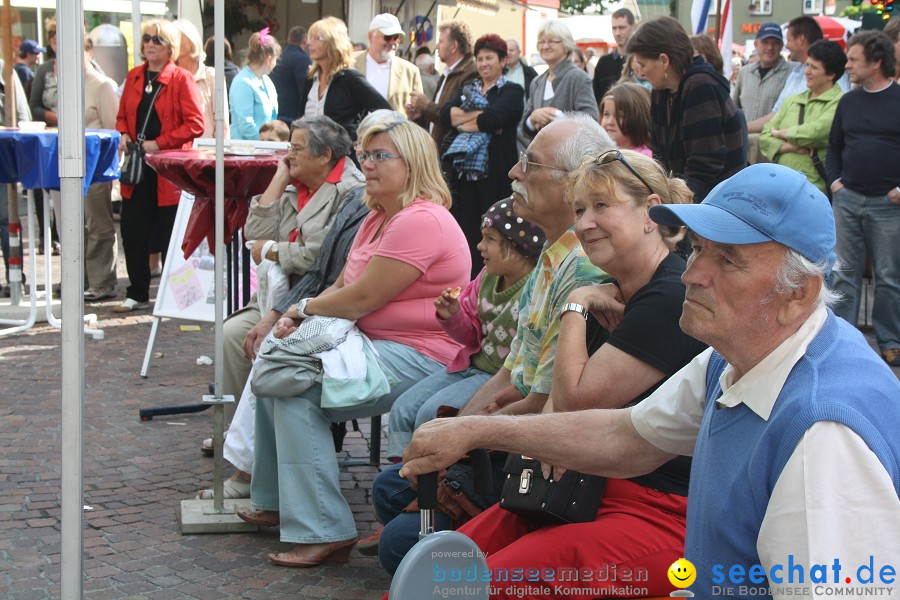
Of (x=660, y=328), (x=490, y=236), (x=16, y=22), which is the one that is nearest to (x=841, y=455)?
(x=660, y=328)

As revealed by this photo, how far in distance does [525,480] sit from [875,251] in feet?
17.8

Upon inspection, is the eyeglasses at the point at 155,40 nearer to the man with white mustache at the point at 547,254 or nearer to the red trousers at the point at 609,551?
the man with white mustache at the point at 547,254

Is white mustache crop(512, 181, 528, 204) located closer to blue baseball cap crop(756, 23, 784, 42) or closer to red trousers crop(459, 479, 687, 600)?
red trousers crop(459, 479, 687, 600)

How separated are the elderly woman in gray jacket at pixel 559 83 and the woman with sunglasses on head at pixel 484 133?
0.53 feet

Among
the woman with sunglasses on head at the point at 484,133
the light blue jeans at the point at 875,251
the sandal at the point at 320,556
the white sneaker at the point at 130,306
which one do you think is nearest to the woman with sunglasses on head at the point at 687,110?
the light blue jeans at the point at 875,251

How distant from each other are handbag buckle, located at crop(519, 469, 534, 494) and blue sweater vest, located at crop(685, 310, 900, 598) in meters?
0.68

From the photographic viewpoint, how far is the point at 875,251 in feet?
24.3

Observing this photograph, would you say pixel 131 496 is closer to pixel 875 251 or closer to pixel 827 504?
pixel 827 504

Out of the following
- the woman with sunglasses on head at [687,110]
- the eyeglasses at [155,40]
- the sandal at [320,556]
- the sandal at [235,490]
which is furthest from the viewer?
the eyeglasses at [155,40]

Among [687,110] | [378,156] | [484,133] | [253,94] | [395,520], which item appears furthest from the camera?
[253,94]

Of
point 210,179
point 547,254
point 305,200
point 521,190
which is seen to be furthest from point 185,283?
point 547,254

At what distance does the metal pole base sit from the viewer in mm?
4508

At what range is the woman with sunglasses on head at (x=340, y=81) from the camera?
777cm

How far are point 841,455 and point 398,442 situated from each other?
2446mm
